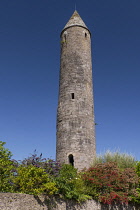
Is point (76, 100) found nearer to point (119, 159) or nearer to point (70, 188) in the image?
point (119, 159)

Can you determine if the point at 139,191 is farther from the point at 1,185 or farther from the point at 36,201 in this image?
the point at 1,185

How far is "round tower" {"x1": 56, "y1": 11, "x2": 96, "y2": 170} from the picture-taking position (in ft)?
57.6

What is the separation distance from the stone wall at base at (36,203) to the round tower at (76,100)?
17.5ft

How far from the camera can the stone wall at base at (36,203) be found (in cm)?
916

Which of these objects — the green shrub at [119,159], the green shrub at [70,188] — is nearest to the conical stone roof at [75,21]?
the green shrub at [119,159]

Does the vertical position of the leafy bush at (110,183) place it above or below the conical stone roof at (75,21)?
below

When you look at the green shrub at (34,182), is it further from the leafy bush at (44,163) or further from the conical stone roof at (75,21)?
the conical stone roof at (75,21)

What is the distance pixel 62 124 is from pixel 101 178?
21.0ft

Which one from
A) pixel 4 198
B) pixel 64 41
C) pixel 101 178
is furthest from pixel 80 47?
pixel 4 198

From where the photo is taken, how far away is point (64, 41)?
21.6 metres

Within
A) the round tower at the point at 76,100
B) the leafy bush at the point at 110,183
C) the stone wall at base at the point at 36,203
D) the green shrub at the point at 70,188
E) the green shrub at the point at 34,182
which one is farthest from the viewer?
the round tower at the point at 76,100

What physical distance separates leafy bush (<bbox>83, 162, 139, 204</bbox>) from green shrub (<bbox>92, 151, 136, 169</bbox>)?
1637 mm

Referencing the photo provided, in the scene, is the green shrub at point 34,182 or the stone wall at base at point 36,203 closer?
the stone wall at base at point 36,203

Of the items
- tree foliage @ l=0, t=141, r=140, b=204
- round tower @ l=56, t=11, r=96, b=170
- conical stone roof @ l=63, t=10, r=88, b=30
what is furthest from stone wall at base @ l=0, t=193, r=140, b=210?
conical stone roof @ l=63, t=10, r=88, b=30
